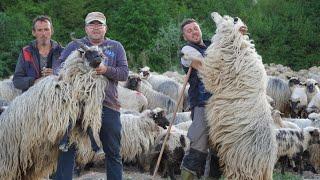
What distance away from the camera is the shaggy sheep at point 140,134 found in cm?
1041

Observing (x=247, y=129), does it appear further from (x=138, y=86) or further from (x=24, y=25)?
(x=24, y=25)

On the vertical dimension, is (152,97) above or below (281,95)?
below

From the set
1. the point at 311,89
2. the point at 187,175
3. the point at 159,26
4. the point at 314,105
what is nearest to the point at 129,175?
the point at 187,175

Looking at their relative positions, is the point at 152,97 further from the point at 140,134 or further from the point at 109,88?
the point at 109,88

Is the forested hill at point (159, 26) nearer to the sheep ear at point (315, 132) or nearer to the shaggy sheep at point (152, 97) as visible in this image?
the shaggy sheep at point (152, 97)

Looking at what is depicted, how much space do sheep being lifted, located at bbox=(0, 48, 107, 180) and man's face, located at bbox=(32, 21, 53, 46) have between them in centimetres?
76

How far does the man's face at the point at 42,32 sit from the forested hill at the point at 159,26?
22804mm

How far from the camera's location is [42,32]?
670 centimetres

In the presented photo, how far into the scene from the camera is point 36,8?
39.4 m

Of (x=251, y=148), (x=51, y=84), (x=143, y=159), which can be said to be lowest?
(x=143, y=159)

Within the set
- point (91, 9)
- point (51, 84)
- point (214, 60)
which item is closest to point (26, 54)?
point (51, 84)

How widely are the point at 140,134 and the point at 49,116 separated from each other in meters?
4.70

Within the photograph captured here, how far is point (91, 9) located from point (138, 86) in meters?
28.7

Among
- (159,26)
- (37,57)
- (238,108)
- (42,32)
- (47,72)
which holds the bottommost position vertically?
(238,108)
